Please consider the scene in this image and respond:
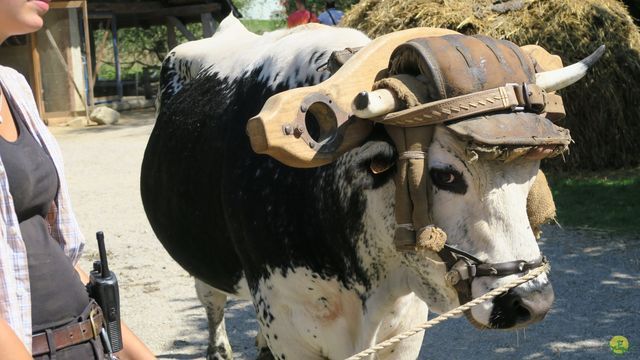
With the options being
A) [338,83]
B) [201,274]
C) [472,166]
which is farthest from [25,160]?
[201,274]

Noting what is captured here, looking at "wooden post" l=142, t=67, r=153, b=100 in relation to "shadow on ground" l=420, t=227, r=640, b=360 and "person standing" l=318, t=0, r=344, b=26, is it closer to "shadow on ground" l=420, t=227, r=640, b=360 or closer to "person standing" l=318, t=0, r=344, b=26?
"person standing" l=318, t=0, r=344, b=26

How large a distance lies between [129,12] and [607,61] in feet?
50.4

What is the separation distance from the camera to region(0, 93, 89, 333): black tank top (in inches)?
74.0

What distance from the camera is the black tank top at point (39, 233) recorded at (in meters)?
1.88

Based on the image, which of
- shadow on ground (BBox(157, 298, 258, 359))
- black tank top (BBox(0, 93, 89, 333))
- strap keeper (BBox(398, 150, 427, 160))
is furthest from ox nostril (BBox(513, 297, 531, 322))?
shadow on ground (BBox(157, 298, 258, 359))

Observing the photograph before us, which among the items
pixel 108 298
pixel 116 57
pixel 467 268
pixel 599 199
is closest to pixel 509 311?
pixel 467 268

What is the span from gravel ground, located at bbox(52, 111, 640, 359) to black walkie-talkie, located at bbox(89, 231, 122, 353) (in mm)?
3021

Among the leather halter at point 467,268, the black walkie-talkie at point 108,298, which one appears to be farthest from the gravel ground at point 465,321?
the black walkie-talkie at point 108,298

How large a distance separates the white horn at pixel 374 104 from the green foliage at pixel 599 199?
5.73m

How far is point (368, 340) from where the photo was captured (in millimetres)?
2896

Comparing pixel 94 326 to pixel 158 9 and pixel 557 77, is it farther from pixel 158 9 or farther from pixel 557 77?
pixel 158 9

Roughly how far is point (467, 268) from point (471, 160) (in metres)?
0.32

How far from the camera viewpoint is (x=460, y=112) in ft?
7.57

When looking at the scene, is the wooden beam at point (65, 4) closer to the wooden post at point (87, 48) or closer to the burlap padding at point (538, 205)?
the wooden post at point (87, 48)
